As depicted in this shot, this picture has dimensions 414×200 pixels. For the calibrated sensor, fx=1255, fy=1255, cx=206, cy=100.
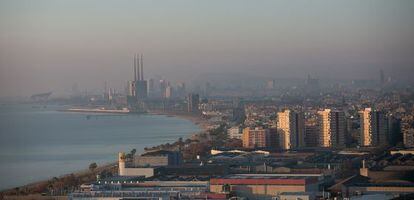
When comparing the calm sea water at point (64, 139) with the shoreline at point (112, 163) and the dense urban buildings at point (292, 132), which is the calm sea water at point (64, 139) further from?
the dense urban buildings at point (292, 132)

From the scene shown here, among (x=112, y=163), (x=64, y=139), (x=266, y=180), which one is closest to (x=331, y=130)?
(x=112, y=163)

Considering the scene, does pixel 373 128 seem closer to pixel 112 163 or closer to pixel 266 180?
pixel 112 163

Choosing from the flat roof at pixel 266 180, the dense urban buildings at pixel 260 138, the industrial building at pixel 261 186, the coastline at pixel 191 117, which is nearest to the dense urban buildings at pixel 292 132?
the dense urban buildings at pixel 260 138

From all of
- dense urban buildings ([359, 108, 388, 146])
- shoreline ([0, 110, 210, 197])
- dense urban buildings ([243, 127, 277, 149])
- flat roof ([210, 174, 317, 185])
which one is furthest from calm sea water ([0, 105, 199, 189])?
dense urban buildings ([359, 108, 388, 146])

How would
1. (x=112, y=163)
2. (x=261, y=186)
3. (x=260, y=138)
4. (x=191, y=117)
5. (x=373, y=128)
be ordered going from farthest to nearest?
(x=191, y=117) < (x=260, y=138) < (x=373, y=128) < (x=112, y=163) < (x=261, y=186)

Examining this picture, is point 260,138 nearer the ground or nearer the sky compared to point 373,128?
nearer the ground

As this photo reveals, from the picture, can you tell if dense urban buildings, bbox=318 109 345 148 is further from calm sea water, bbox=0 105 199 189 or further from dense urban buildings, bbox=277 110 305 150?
calm sea water, bbox=0 105 199 189

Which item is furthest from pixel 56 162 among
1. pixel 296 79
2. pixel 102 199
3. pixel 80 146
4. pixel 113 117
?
pixel 113 117

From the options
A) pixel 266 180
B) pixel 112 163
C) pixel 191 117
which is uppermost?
pixel 191 117

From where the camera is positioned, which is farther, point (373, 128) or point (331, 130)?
point (331, 130)
